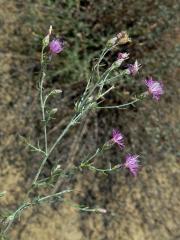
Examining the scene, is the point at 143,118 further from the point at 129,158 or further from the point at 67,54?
the point at 129,158

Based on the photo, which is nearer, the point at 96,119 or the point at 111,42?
the point at 111,42

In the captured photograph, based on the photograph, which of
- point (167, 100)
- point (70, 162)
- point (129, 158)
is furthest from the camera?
point (167, 100)

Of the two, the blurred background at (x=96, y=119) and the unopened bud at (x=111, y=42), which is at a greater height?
the unopened bud at (x=111, y=42)

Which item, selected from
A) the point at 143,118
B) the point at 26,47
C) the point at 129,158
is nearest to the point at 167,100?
the point at 143,118

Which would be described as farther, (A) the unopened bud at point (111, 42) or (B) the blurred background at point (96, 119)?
(B) the blurred background at point (96, 119)

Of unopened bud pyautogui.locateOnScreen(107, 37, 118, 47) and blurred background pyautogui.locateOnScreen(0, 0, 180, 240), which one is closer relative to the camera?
unopened bud pyautogui.locateOnScreen(107, 37, 118, 47)

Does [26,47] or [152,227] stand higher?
[26,47]

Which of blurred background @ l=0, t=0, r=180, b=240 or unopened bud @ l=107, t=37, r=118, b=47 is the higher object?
unopened bud @ l=107, t=37, r=118, b=47

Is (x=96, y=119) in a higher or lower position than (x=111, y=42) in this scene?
lower
